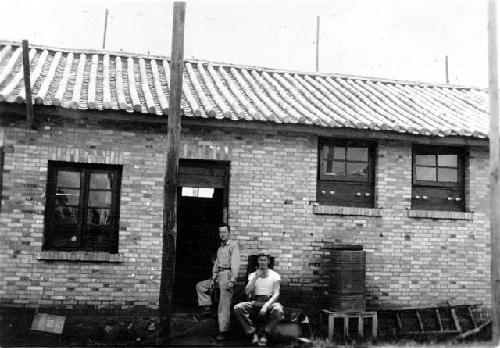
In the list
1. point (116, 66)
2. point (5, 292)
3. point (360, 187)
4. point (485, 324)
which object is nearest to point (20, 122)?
point (5, 292)

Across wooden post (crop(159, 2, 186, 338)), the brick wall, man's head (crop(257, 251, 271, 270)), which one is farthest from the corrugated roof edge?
man's head (crop(257, 251, 271, 270))

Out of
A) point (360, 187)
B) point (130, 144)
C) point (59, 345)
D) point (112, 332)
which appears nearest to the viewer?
point (59, 345)

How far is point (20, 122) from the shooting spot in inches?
354

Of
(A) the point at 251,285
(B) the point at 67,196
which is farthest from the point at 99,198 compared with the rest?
(A) the point at 251,285

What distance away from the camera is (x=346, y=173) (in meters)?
10.4

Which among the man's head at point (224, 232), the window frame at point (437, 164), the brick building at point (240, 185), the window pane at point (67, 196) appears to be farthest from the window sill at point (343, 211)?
the window pane at point (67, 196)

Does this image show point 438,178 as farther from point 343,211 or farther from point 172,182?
point 172,182

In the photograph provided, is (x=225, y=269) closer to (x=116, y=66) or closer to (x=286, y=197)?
(x=286, y=197)

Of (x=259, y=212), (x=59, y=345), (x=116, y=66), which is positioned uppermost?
(x=116, y=66)

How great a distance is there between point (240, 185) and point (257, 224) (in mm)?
774

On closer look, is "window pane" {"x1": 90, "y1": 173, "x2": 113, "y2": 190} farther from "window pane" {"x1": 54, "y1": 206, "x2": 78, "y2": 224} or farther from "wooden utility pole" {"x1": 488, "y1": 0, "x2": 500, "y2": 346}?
"wooden utility pole" {"x1": 488, "y1": 0, "x2": 500, "y2": 346}

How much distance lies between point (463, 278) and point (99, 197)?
23.2 ft

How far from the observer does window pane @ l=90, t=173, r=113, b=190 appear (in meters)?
9.37

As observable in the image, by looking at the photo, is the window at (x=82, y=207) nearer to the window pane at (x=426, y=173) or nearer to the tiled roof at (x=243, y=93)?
the tiled roof at (x=243, y=93)
